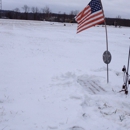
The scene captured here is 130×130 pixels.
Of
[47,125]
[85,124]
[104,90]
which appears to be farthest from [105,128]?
[104,90]

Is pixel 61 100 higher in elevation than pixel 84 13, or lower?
lower

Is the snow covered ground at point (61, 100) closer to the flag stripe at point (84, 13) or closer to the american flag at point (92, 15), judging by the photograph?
the american flag at point (92, 15)

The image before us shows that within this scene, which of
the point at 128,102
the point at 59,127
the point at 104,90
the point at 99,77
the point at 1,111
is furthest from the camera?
the point at 99,77

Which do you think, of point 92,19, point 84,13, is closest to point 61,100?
point 92,19

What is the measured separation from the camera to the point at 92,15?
7422 mm

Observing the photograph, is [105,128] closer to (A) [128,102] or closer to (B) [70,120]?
(B) [70,120]

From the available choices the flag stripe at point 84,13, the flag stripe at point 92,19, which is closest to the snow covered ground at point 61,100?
the flag stripe at point 92,19

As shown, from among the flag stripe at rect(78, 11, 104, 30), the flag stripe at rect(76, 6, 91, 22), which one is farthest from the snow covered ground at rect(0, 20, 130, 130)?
the flag stripe at rect(76, 6, 91, 22)

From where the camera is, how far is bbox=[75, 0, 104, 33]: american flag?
7230mm

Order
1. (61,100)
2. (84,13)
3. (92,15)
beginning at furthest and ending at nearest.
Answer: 1. (84,13)
2. (92,15)
3. (61,100)

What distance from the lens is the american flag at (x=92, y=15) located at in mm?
7230

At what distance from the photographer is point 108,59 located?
7.56m

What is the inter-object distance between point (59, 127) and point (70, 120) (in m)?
0.40

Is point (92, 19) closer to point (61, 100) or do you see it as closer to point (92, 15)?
point (92, 15)
